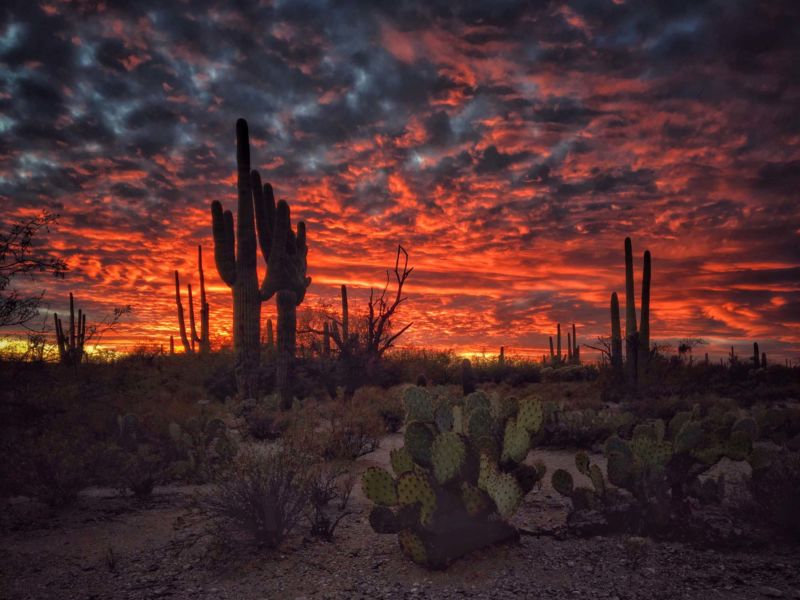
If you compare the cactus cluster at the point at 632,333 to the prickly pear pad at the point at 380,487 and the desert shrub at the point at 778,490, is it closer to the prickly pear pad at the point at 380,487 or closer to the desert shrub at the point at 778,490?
the desert shrub at the point at 778,490

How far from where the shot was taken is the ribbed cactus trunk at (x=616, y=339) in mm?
18703

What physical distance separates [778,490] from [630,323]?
1401 centimetres

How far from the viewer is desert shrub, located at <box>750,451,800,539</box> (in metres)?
4.86

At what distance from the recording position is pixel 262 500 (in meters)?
5.15

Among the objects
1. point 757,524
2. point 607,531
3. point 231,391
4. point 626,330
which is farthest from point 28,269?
point 626,330

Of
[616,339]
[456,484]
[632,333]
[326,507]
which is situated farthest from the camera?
[616,339]

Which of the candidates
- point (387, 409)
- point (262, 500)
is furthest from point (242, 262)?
point (262, 500)

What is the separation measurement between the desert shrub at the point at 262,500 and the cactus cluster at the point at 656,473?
8.28 feet

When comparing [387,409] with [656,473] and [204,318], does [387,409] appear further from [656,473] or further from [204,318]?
[204,318]

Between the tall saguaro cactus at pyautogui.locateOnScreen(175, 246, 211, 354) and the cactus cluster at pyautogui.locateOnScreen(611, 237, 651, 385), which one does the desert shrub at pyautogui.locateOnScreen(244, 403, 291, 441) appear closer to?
the cactus cluster at pyautogui.locateOnScreen(611, 237, 651, 385)

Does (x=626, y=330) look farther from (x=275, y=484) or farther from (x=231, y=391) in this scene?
(x=275, y=484)

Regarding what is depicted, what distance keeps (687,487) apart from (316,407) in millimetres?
9241

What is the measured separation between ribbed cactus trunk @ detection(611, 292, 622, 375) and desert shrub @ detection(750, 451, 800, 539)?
13236 millimetres

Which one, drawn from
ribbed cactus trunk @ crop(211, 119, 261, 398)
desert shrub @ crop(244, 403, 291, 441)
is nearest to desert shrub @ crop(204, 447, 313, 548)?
desert shrub @ crop(244, 403, 291, 441)
